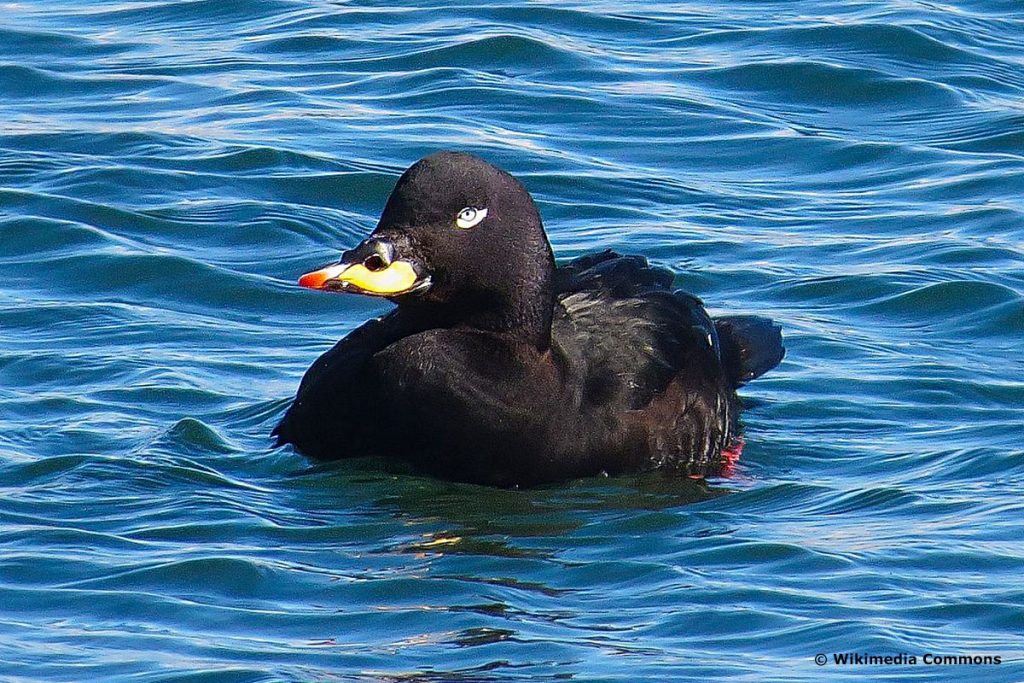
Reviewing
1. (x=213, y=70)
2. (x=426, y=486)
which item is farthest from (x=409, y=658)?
(x=213, y=70)

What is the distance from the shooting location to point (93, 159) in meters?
12.2

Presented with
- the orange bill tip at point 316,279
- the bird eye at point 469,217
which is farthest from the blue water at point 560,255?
the bird eye at point 469,217

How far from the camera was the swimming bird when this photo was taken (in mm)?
7965

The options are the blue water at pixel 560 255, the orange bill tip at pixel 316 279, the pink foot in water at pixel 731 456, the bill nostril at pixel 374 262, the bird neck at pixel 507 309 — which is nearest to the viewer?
the blue water at pixel 560 255

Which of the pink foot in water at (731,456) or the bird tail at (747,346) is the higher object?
the bird tail at (747,346)

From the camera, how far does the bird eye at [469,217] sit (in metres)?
8.00

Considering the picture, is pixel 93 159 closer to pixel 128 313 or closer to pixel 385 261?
pixel 128 313

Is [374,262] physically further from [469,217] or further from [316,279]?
[469,217]

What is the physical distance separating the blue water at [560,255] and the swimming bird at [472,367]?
0.15 meters

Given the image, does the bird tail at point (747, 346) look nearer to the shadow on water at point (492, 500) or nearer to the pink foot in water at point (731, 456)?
the pink foot in water at point (731, 456)

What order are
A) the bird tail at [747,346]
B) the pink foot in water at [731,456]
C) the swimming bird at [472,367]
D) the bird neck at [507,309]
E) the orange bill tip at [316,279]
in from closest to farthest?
the orange bill tip at [316,279] → the swimming bird at [472,367] → the bird neck at [507,309] → the pink foot in water at [731,456] → the bird tail at [747,346]

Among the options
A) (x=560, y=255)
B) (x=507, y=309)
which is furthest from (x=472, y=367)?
(x=560, y=255)

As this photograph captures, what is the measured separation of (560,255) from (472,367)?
9.64ft

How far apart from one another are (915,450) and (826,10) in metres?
6.78
